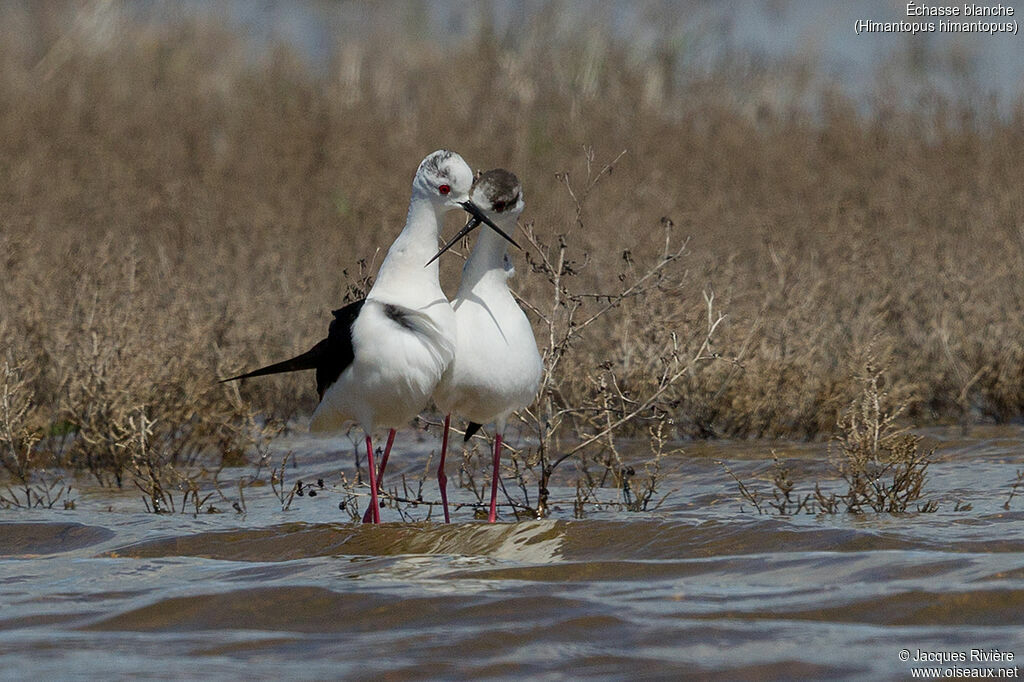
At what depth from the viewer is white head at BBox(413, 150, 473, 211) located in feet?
14.9

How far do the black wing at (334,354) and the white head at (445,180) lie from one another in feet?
1.35

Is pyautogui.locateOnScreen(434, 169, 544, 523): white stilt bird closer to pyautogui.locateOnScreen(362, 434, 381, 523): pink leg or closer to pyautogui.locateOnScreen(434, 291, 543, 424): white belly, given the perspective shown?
pyautogui.locateOnScreen(434, 291, 543, 424): white belly

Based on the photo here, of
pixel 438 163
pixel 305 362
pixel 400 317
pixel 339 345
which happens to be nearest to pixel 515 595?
pixel 400 317

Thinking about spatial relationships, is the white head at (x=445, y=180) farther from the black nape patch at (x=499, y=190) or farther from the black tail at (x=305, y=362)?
the black tail at (x=305, y=362)

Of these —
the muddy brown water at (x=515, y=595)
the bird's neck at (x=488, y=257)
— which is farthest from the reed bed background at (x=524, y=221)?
the muddy brown water at (x=515, y=595)

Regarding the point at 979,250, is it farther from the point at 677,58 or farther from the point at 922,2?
the point at 922,2

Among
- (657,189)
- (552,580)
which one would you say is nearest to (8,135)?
(657,189)

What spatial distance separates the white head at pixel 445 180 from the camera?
453cm

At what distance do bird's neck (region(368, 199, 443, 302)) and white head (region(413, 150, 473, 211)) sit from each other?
5 centimetres

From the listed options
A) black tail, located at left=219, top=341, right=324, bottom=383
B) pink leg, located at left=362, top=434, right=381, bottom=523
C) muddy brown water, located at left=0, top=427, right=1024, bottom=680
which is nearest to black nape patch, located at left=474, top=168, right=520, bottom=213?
black tail, located at left=219, top=341, right=324, bottom=383

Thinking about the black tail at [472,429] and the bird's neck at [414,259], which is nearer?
the bird's neck at [414,259]

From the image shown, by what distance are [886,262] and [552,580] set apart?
4295mm

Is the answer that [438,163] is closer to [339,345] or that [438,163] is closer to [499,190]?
[499,190]

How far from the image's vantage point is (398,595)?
3990mm
